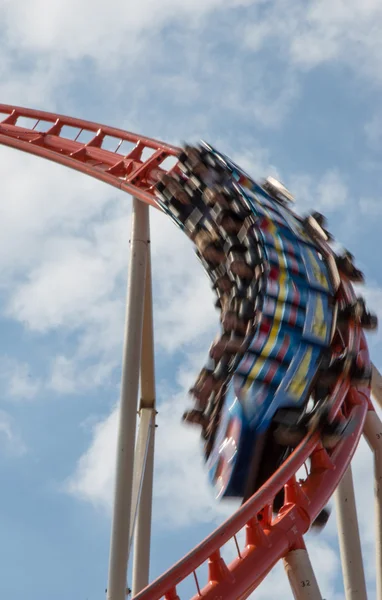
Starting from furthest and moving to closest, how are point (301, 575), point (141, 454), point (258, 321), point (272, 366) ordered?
point (141, 454) < point (258, 321) < point (272, 366) < point (301, 575)

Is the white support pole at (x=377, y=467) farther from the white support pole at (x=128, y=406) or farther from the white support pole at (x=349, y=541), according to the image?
the white support pole at (x=128, y=406)

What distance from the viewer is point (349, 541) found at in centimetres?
861

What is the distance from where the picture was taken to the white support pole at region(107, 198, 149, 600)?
7.14 meters

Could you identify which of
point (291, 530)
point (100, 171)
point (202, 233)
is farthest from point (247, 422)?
A: point (100, 171)

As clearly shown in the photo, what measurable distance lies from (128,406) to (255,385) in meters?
0.93

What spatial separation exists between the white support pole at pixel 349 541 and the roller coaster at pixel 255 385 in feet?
0.03

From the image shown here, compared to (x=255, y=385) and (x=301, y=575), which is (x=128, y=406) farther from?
(x=301, y=575)

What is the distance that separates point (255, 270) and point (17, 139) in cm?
355

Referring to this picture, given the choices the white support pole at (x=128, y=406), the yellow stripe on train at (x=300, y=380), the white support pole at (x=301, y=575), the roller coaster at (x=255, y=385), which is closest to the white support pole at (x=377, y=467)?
the roller coaster at (x=255, y=385)

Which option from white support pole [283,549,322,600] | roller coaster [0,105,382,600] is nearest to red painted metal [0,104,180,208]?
roller coaster [0,105,382,600]

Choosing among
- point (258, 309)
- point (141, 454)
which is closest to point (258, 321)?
point (258, 309)

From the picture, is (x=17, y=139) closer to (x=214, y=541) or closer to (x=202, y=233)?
(x=202, y=233)

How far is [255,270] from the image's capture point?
8.75m

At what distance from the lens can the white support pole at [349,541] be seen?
8336 millimetres
